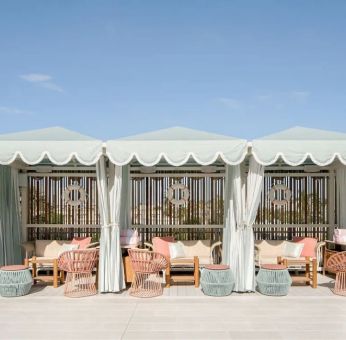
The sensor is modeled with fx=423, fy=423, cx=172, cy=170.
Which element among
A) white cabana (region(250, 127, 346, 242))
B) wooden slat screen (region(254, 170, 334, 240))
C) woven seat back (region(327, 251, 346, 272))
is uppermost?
white cabana (region(250, 127, 346, 242))

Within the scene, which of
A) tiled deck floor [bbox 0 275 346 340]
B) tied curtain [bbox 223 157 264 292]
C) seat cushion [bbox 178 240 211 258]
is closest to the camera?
tiled deck floor [bbox 0 275 346 340]

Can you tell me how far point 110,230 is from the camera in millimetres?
7480

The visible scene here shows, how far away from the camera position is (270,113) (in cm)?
1515

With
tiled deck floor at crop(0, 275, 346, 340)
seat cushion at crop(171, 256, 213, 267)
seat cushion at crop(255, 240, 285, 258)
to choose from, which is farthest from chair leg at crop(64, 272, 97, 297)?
seat cushion at crop(255, 240, 285, 258)

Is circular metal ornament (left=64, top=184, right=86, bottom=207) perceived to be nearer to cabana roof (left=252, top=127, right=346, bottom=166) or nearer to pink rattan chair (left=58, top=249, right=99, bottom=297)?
pink rattan chair (left=58, top=249, right=99, bottom=297)

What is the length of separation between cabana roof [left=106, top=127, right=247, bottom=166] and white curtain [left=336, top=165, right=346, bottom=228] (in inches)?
144

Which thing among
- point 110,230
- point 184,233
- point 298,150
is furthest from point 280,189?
point 110,230

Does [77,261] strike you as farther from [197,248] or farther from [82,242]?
[197,248]

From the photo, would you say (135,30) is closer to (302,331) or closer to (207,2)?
(207,2)

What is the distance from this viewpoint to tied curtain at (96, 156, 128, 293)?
7.30 m

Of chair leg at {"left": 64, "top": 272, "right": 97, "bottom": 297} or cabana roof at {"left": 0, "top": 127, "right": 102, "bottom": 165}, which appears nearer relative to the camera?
cabana roof at {"left": 0, "top": 127, "right": 102, "bottom": 165}

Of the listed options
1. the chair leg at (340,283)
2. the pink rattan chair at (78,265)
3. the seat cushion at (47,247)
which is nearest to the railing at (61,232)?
the seat cushion at (47,247)

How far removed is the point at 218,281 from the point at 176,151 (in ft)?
7.52

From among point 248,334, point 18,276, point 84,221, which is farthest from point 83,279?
point 248,334
